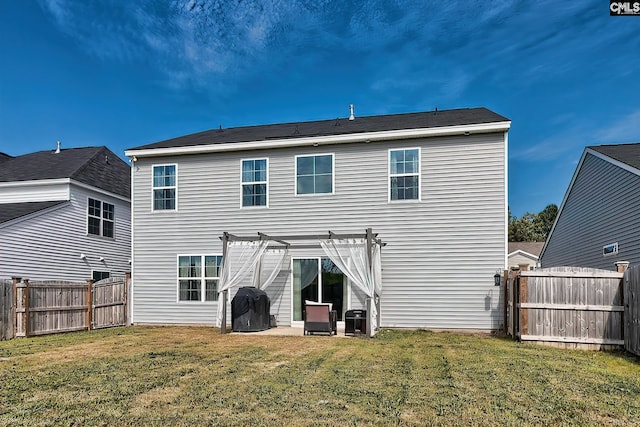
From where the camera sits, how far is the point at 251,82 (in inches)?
786

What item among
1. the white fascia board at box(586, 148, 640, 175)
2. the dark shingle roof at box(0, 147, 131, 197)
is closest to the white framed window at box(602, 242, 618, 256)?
the white fascia board at box(586, 148, 640, 175)

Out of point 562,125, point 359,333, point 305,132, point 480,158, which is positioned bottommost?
point 359,333

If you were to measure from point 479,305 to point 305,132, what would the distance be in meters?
6.34

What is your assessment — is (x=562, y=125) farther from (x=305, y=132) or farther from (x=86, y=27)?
(x=86, y=27)

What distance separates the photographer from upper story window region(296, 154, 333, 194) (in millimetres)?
11719

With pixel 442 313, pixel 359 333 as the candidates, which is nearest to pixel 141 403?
pixel 359 333

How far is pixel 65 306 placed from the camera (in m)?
11.1

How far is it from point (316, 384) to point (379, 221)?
639 cm

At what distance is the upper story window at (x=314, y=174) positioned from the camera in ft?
38.4

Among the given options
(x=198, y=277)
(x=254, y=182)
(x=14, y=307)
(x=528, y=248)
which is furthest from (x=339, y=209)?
(x=528, y=248)

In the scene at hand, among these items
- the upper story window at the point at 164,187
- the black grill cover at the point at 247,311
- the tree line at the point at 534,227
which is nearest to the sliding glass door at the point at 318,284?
the black grill cover at the point at 247,311

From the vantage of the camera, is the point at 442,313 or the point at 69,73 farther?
the point at 69,73

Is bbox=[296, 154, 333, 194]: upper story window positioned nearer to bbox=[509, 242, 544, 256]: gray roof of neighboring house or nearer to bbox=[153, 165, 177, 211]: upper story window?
bbox=[153, 165, 177, 211]: upper story window

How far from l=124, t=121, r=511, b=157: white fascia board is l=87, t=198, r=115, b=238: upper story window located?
427cm
